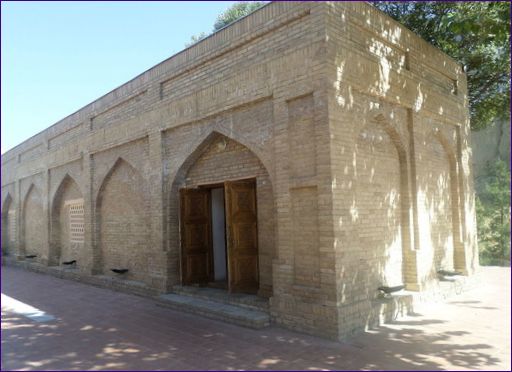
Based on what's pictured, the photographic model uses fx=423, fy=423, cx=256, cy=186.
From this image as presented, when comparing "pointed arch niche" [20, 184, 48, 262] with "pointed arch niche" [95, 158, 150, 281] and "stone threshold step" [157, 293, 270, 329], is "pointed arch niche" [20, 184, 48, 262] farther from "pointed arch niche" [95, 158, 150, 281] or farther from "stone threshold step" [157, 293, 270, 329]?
"stone threshold step" [157, 293, 270, 329]

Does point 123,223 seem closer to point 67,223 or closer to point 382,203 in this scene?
point 67,223

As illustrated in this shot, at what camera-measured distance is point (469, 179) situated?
31.0 ft

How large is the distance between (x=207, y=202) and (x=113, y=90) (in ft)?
12.8

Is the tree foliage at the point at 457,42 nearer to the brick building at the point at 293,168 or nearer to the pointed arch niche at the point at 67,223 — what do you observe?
the brick building at the point at 293,168

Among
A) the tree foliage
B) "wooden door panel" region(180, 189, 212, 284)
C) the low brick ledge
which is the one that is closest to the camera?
"wooden door panel" region(180, 189, 212, 284)

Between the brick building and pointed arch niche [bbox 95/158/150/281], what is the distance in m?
0.05

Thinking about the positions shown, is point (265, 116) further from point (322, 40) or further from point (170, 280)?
point (170, 280)

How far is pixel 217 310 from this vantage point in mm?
6707

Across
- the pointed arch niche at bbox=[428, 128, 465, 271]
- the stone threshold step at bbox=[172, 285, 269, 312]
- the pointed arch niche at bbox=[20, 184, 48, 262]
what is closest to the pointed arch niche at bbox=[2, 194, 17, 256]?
the pointed arch niche at bbox=[20, 184, 48, 262]

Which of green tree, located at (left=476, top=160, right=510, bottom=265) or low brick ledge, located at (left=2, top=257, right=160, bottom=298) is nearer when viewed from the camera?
low brick ledge, located at (left=2, top=257, right=160, bottom=298)

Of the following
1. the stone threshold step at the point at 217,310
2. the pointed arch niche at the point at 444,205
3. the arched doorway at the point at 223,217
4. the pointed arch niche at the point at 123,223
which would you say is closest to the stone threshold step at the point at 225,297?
the stone threshold step at the point at 217,310

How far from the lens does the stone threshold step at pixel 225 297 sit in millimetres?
6630

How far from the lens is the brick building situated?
5.79 m

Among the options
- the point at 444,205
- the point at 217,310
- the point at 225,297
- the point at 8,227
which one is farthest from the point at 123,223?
the point at 8,227
